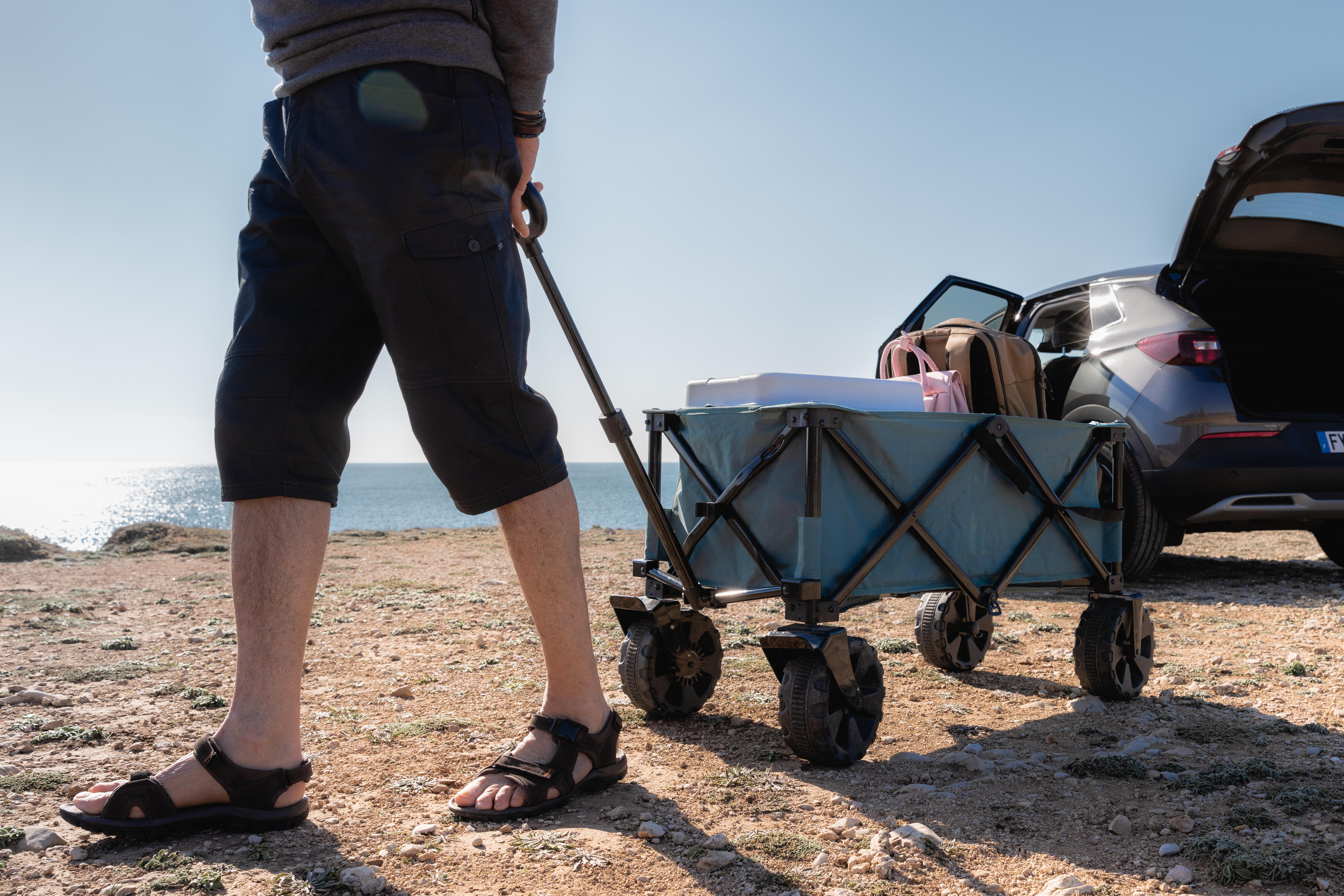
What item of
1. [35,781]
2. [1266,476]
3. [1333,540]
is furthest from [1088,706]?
[1333,540]

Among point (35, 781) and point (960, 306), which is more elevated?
point (960, 306)

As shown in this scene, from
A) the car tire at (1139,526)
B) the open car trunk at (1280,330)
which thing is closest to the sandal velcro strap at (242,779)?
the car tire at (1139,526)

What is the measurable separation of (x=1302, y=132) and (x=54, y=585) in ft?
27.0

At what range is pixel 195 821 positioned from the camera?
1.85 m

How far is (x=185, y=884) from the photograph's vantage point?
1623mm

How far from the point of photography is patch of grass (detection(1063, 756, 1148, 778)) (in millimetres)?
2373

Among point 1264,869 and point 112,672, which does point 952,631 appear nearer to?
point 1264,869

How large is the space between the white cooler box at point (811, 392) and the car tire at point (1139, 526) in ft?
9.48

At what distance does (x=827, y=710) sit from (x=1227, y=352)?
508 cm

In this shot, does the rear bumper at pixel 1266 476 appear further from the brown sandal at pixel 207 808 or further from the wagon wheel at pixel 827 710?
the brown sandal at pixel 207 808

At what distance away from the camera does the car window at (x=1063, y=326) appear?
5848 millimetres

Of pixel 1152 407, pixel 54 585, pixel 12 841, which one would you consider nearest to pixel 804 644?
pixel 12 841

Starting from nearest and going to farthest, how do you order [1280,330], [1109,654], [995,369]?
1. [1109,654]
2. [995,369]
3. [1280,330]

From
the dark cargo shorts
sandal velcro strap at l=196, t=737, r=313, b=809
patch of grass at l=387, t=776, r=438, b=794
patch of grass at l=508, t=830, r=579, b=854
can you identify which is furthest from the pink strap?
sandal velcro strap at l=196, t=737, r=313, b=809
